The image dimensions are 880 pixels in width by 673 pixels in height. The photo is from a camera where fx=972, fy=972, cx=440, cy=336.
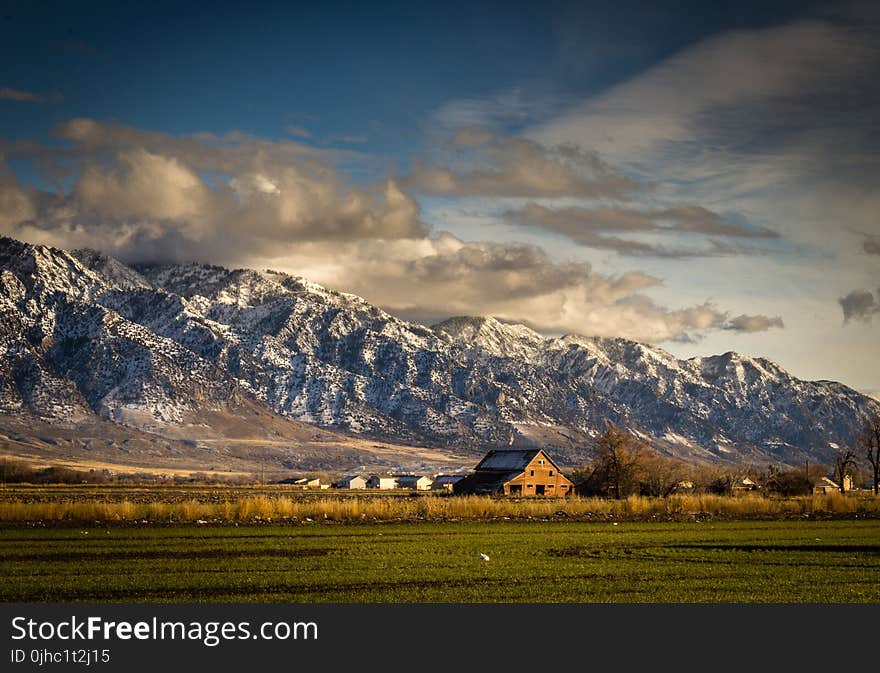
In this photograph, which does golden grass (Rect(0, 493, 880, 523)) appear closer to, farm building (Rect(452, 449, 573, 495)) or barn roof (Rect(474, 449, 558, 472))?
farm building (Rect(452, 449, 573, 495))

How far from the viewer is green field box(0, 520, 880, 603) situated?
28578 millimetres

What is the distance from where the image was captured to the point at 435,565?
3675cm

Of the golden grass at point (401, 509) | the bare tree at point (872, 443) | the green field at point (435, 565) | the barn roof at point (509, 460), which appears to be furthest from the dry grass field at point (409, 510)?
the bare tree at point (872, 443)

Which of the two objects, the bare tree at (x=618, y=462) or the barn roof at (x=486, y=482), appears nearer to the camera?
the bare tree at (x=618, y=462)

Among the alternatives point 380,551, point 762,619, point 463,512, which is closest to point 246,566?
point 380,551

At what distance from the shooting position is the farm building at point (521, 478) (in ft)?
456

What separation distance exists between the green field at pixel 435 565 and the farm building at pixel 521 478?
266ft

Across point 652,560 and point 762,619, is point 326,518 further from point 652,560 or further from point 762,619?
point 762,619

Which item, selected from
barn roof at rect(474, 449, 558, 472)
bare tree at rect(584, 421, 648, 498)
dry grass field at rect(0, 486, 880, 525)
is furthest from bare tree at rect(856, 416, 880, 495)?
dry grass field at rect(0, 486, 880, 525)

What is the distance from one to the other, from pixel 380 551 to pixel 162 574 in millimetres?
11929

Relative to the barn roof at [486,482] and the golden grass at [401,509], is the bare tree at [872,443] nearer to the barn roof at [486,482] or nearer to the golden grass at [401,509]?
the barn roof at [486,482]

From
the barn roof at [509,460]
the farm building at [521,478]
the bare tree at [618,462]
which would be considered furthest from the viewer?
the barn roof at [509,460]

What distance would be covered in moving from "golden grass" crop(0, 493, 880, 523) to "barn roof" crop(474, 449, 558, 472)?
5502 cm

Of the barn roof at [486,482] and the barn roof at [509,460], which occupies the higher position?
the barn roof at [509,460]
